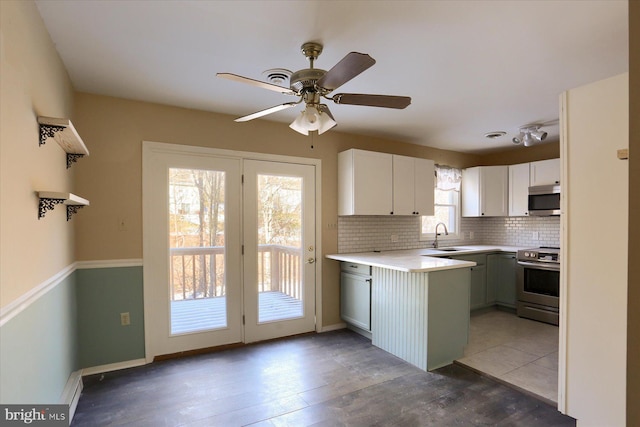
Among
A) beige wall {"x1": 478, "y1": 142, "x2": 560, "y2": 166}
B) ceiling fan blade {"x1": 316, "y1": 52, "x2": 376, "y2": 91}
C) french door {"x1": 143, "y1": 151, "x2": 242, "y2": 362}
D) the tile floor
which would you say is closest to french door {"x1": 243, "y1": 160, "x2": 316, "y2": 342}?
french door {"x1": 143, "y1": 151, "x2": 242, "y2": 362}

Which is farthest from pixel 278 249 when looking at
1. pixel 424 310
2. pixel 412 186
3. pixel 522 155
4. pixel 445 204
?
pixel 522 155

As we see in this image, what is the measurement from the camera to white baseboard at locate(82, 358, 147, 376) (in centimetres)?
280

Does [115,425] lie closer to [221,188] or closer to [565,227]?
[221,188]

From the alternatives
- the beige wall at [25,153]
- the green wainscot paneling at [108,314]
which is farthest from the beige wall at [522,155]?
the beige wall at [25,153]

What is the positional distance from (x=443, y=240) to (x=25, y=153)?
5.02 m

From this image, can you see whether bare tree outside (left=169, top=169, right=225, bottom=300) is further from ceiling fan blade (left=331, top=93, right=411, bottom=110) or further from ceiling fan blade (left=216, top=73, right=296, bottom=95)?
ceiling fan blade (left=331, top=93, right=411, bottom=110)

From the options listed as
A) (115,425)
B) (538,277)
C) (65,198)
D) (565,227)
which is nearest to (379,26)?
(565,227)

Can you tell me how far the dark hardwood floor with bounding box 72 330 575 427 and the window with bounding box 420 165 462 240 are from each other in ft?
7.91

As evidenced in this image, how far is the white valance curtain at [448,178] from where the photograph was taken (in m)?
5.05

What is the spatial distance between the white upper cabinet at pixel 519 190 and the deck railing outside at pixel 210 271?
3567 mm

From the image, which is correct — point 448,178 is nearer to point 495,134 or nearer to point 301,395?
point 495,134

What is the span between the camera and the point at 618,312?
1.78 meters

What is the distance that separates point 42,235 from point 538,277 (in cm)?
510

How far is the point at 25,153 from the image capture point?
1502mm
